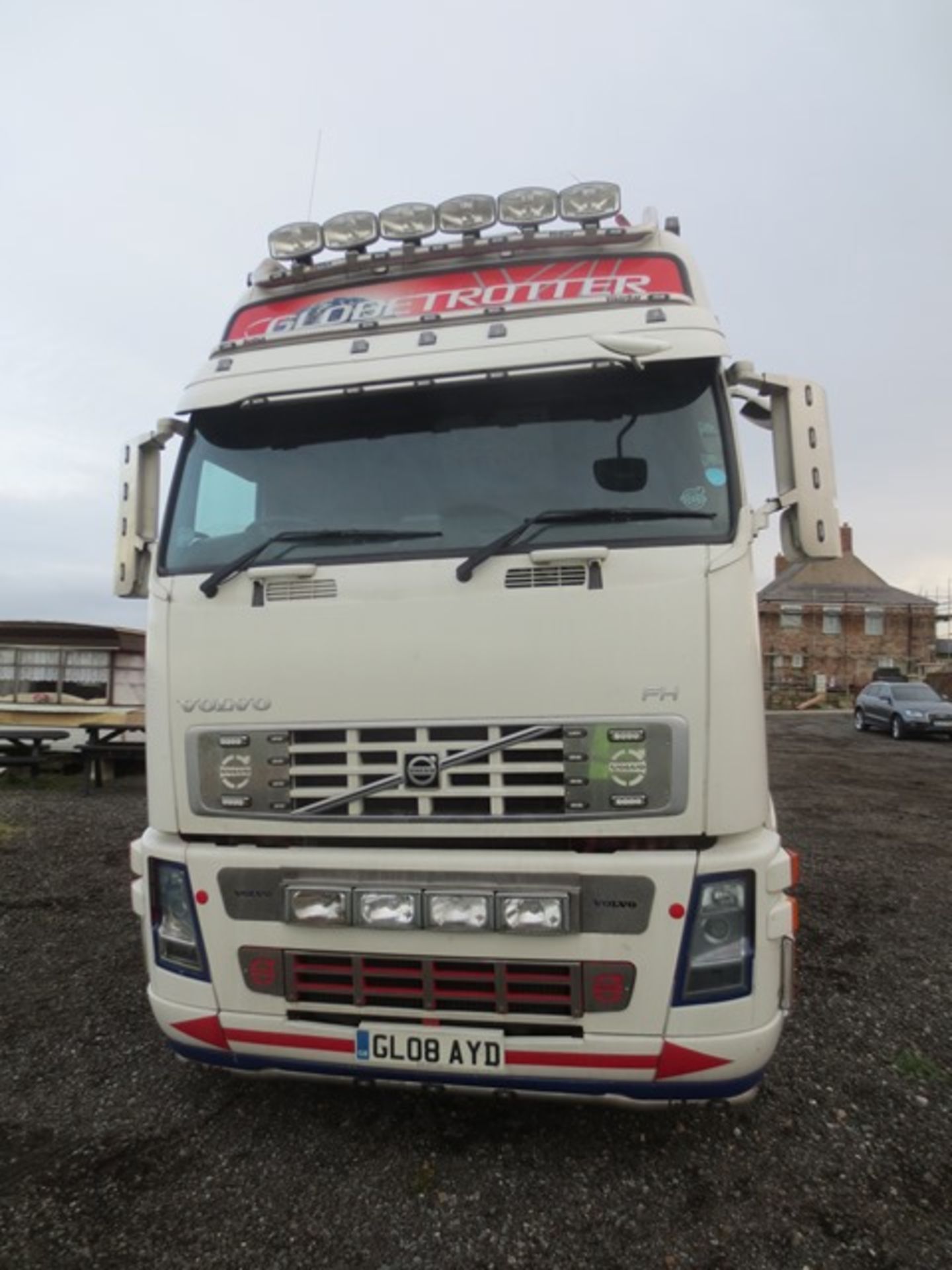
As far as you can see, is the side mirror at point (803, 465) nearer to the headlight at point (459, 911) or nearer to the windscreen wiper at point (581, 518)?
the windscreen wiper at point (581, 518)

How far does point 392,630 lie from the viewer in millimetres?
2572

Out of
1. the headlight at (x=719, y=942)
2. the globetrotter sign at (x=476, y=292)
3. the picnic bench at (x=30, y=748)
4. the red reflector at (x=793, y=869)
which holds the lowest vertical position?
the picnic bench at (x=30, y=748)

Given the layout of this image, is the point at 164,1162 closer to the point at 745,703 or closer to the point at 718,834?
the point at 718,834

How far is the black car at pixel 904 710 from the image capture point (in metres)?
20.9

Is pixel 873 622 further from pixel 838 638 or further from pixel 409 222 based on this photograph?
pixel 409 222

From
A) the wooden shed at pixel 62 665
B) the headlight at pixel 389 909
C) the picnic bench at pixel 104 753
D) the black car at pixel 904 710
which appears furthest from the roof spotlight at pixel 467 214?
the black car at pixel 904 710

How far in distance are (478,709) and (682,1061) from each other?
50.4 inches

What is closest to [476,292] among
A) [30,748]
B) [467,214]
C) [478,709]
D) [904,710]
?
[467,214]

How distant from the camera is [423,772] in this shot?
8.25ft

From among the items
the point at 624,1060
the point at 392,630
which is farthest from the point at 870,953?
the point at 392,630

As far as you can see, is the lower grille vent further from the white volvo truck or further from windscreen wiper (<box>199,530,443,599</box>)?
windscreen wiper (<box>199,530,443,599</box>)

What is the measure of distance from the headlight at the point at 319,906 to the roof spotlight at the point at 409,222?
2811mm

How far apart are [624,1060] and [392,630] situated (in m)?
1.57

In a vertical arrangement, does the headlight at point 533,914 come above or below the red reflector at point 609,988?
above
